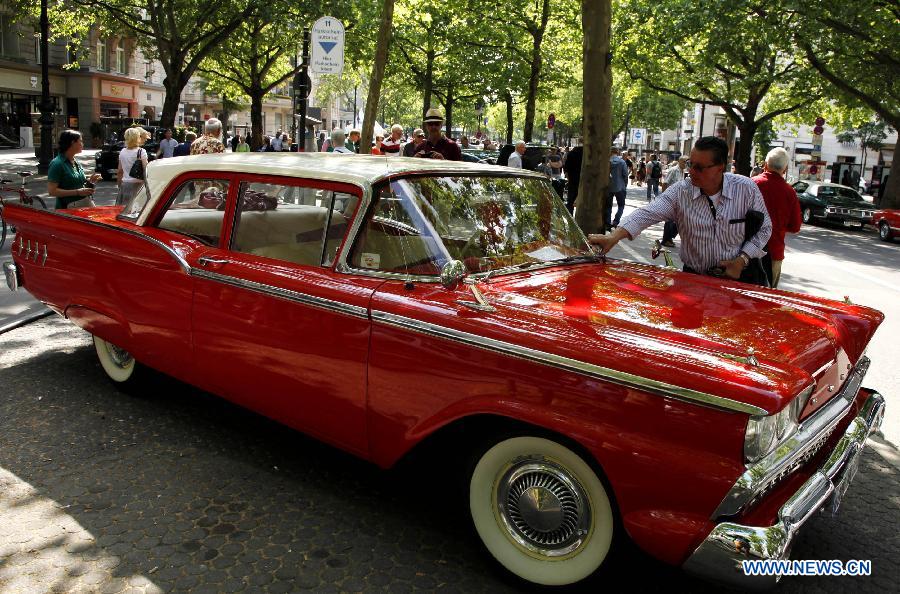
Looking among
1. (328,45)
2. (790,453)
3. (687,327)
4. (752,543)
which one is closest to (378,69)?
(328,45)

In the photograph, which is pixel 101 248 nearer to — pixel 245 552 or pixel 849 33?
pixel 245 552

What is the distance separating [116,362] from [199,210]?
1.45 metres

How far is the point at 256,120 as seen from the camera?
3669 centimetres

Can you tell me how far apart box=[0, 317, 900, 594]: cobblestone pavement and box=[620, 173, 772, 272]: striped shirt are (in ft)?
5.04

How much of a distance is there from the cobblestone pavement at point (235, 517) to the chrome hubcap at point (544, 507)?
7.0 inches

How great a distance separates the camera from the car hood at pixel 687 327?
2.57 m

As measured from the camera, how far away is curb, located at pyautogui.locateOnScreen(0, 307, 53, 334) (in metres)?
6.72

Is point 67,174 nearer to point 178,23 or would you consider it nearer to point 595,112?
point 595,112

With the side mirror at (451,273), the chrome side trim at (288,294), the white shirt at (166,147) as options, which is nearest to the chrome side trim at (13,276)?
the chrome side trim at (288,294)

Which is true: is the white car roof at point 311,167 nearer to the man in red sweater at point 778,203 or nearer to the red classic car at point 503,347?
the red classic car at point 503,347

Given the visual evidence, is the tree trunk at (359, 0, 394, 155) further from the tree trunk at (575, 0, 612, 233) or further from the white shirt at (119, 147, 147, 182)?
the tree trunk at (575, 0, 612, 233)

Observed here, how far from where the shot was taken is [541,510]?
2943mm

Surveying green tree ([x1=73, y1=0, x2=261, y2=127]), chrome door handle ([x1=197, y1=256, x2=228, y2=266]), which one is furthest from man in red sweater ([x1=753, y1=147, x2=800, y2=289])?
green tree ([x1=73, y1=0, x2=261, y2=127])

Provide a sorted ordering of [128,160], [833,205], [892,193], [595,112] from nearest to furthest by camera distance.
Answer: [595,112]
[128,160]
[833,205]
[892,193]
